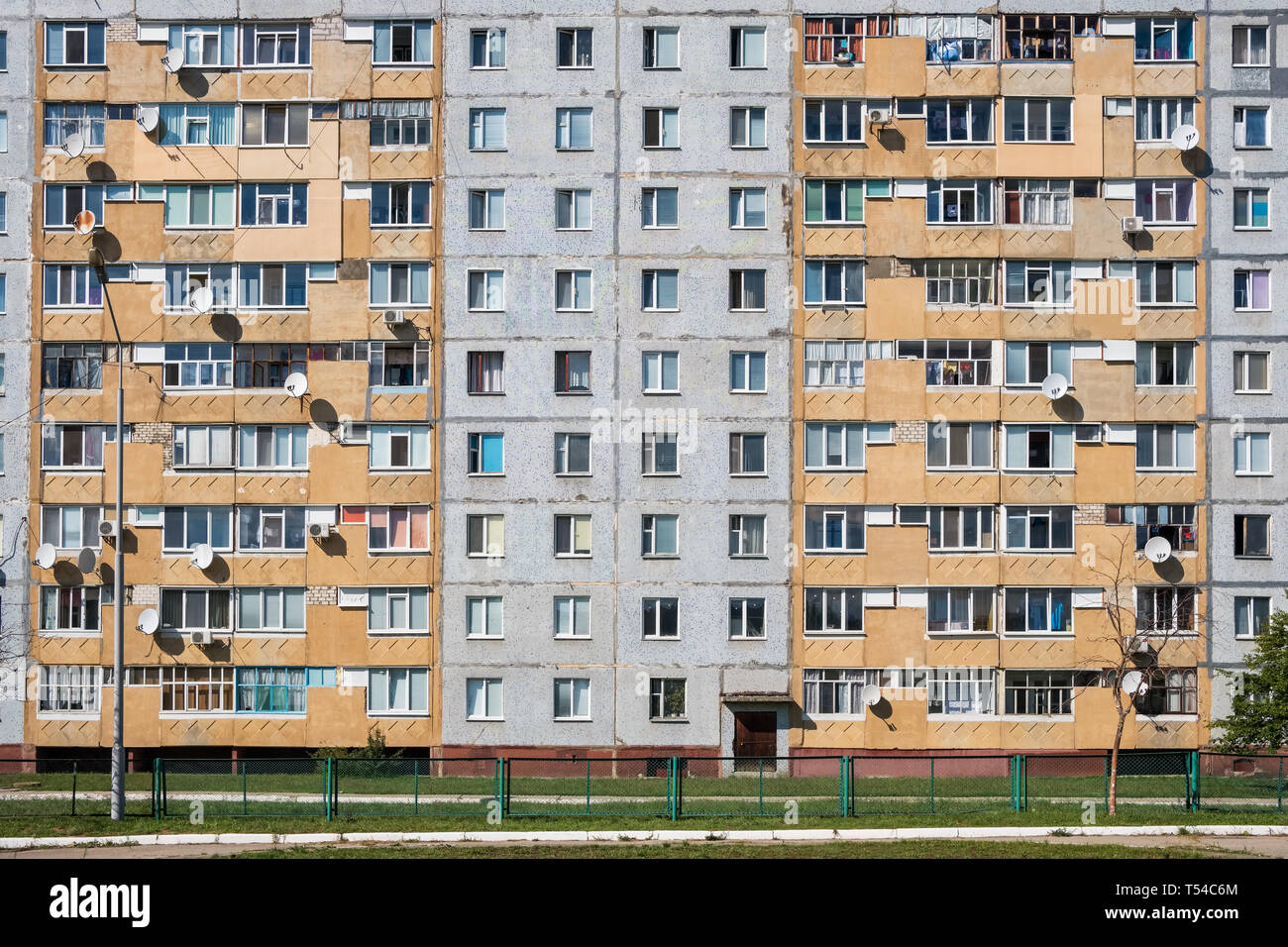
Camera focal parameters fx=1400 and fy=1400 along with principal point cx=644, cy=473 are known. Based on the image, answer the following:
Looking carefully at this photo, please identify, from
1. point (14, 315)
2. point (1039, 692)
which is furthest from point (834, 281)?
point (14, 315)

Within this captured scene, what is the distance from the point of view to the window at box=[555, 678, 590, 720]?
4428 cm

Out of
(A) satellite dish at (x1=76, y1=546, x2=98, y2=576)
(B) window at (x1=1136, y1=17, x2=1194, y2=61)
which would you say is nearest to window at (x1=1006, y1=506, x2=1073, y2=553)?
(B) window at (x1=1136, y1=17, x2=1194, y2=61)

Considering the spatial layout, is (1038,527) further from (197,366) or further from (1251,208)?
(197,366)

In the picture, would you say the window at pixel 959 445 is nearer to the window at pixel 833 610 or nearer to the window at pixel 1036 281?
the window at pixel 1036 281

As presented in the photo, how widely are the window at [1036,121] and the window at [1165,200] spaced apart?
3.01m

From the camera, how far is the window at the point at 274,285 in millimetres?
45250

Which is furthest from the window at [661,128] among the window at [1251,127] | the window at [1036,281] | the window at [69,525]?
the window at [69,525]

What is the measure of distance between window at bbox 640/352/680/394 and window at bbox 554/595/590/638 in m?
7.07

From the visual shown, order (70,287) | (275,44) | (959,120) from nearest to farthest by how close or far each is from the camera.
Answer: (959,120), (70,287), (275,44)

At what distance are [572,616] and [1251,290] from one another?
24.1 meters

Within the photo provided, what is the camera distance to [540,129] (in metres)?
45.0

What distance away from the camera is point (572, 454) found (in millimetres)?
44875

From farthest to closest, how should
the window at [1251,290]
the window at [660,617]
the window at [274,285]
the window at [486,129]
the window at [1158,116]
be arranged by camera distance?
the window at [274,285]
the window at [486,129]
the window at [1158,116]
the window at [1251,290]
the window at [660,617]
